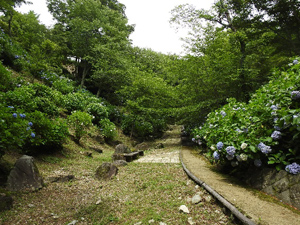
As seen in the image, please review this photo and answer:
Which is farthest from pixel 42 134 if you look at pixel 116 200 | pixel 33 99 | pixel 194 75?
pixel 194 75

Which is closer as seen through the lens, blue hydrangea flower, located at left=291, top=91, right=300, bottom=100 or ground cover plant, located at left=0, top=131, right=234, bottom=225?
blue hydrangea flower, located at left=291, top=91, right=300, bottom=100

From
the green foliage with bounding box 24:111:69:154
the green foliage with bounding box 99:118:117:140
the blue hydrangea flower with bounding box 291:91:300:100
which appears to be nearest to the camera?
the blue hydrangea flower with bounding box 291:91:300:100

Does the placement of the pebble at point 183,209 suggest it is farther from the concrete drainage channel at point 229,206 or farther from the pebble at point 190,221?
the concrete drainage channel at point 229,206

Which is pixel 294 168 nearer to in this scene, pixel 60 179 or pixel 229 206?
pixel 229 206

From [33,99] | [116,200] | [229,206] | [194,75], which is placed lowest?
[116,200]

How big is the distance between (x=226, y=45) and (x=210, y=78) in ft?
7.40

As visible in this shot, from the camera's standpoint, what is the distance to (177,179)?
418 centimetres

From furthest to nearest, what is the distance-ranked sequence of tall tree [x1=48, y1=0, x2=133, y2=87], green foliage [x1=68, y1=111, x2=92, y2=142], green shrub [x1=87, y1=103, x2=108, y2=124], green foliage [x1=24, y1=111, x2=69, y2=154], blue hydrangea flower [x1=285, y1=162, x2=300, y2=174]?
1. tall tree [x1=48, y1=0, x2=133, y2=87]
2. green shrub [x1=87, y1=103, x2=108, y2=124]
3. green foliage [x1=68, y1=111, x2=92, y2=142]
4. green foliage [x1=24, y1=111, x2=69, y2=154]
5. blue hydrangea flower [x1=285, y1=162, x2=300, y2=174]

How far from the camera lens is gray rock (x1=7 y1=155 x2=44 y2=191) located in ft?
11.7

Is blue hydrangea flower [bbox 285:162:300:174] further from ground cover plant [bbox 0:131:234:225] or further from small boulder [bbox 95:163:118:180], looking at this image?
small boulder [bbox 95:163:118:180]

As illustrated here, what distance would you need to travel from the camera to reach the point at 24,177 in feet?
12.1

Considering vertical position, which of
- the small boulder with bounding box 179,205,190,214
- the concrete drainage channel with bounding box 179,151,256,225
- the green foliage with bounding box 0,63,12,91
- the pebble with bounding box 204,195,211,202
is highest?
the green foliage with bounding box 0,63,12,91

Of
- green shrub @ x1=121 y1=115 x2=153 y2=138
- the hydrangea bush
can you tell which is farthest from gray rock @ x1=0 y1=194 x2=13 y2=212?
green shrub @ x1=121 y1=115 x2=153 y2=138

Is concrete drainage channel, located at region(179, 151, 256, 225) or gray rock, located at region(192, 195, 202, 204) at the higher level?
concrete drainage channel, located at region(179, 151, 256, 225)
